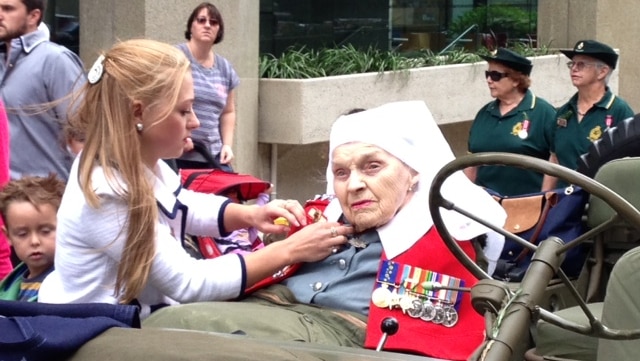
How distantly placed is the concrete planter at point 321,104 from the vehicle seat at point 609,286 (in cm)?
473

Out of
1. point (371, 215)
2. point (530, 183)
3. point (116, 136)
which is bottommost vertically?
point (530, 183)

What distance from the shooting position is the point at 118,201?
138 inches

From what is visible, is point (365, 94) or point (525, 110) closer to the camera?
point (525, 110)

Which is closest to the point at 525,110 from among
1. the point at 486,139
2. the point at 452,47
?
the point at 486,139

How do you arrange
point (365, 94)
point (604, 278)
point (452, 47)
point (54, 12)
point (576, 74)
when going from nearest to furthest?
point (604, 278) → point (576, 74) → point (54, 12) → point (365, 94) → point (452, 47)

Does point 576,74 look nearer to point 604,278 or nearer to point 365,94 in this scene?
point 365,94

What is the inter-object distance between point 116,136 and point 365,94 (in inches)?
305

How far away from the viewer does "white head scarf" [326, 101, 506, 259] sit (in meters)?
4.07

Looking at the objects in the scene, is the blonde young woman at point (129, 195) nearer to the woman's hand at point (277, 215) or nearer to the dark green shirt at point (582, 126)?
the woman's hand at point (277, 215)

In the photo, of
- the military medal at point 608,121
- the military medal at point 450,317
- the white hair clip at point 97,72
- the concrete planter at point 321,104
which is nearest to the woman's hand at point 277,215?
the military medal at point 450,317

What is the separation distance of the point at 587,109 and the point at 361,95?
3.16 metres

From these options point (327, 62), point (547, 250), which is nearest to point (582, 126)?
point (327, 62)

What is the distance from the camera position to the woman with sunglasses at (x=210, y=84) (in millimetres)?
8258

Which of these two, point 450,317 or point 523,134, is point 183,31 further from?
point 450,317
